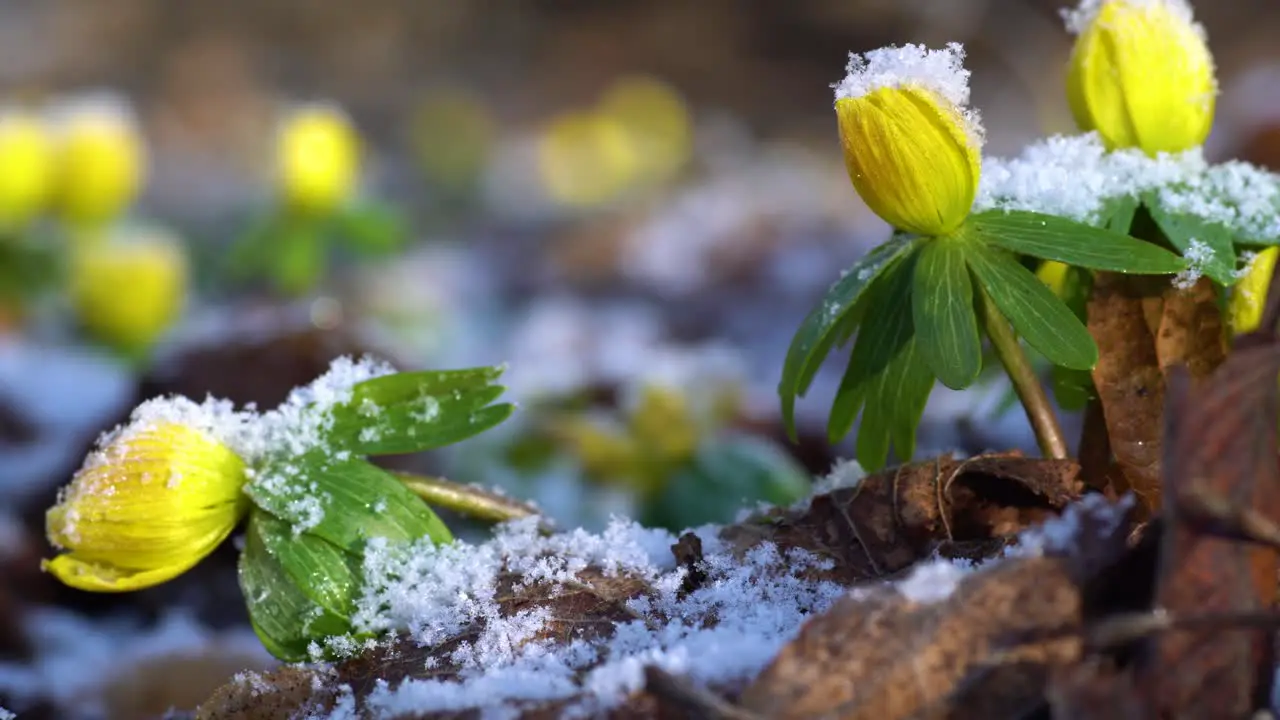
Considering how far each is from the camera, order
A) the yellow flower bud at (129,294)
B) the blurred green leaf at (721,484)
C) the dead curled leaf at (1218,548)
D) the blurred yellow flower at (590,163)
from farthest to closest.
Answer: the blurred yellow flower at (590,163), the yellow flower bud at (129,294), the blurred green leaf at (721,484), the dead curled leaf at (1218,548)

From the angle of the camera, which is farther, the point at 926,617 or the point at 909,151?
the point at 909,151

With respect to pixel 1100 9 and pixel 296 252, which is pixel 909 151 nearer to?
pixel 1100 9

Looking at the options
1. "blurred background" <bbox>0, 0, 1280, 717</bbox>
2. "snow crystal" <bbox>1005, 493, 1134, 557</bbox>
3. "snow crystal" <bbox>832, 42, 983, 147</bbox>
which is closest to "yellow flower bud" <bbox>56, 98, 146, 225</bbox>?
"blurred background" <bbox>0, 0, 1280, 717</bbox>

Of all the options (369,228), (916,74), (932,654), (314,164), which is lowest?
(932,654)

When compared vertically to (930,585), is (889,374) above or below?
above

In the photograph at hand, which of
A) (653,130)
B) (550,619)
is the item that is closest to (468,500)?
(550,619)

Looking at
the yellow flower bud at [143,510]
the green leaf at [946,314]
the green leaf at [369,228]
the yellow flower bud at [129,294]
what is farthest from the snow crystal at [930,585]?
the yellow flower bud at [129,294]

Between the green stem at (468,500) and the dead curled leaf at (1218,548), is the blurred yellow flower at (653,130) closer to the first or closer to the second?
the green stem at (468,500)

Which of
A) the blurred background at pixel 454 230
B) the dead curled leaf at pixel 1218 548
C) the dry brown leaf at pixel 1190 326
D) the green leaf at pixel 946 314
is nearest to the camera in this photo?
the dead curled leaf at pixel 1218 548
